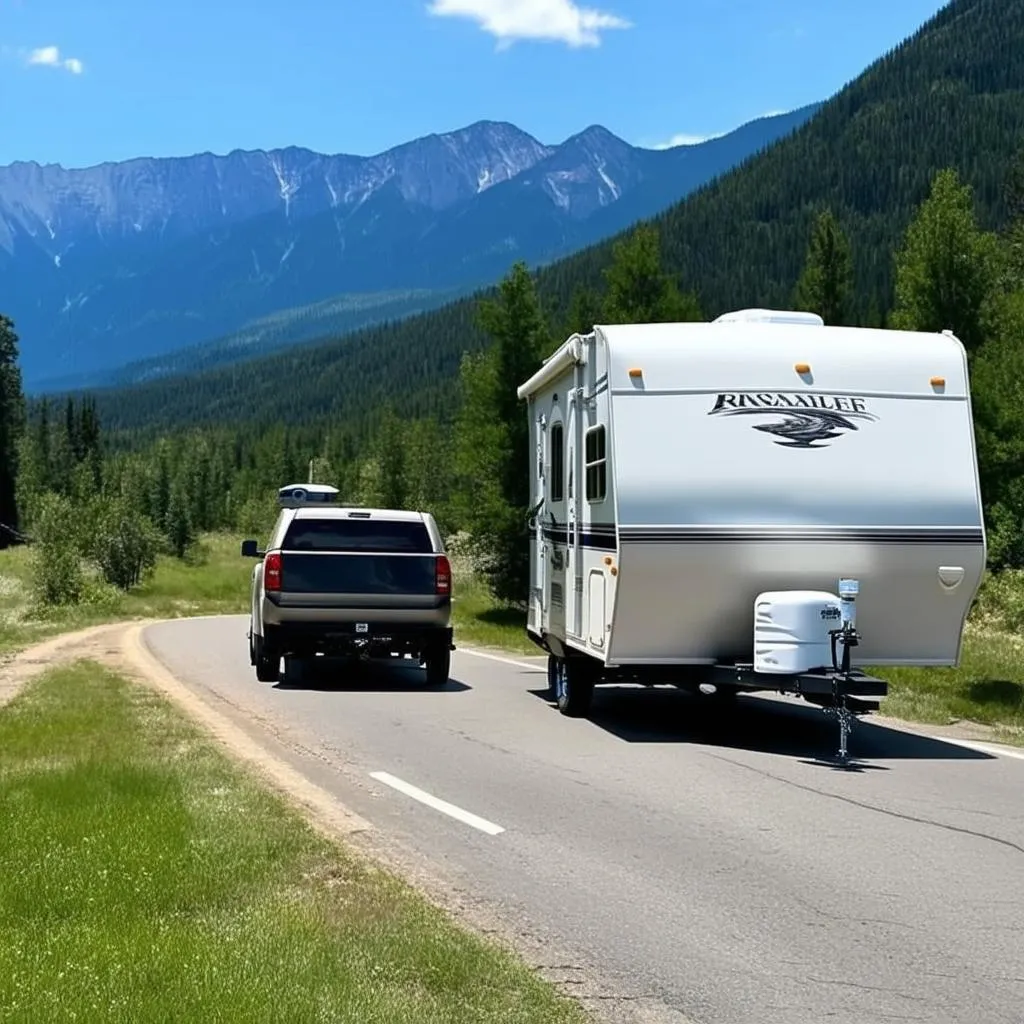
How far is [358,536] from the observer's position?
16188 mm

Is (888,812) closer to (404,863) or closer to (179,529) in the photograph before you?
(404,863)

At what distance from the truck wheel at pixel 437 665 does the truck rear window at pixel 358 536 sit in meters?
1.24

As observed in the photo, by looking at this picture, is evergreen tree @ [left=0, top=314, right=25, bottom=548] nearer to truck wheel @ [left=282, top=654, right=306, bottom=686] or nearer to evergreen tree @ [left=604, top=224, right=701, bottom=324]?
evergreen tree @ [left=604, top=224, right=701, bottom=324]

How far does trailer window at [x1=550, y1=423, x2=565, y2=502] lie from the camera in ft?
43.1

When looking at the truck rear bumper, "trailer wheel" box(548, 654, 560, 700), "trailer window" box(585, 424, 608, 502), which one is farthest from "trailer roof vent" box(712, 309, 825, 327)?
the truck rear bumper

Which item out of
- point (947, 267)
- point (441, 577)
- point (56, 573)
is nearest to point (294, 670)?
point (441, 577)

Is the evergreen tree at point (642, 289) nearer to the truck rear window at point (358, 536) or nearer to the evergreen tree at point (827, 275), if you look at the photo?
the truck rear window at point (358, 536)

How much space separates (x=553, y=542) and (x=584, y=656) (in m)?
1.45

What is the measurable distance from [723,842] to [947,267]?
94.7 ft

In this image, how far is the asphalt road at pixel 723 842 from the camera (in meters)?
5.24

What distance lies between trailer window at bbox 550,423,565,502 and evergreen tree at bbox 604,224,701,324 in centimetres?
2064

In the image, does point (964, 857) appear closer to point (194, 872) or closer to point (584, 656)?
point (194, 872)

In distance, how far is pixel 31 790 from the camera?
842cm

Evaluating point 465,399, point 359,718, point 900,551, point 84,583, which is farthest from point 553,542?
point 84,583
